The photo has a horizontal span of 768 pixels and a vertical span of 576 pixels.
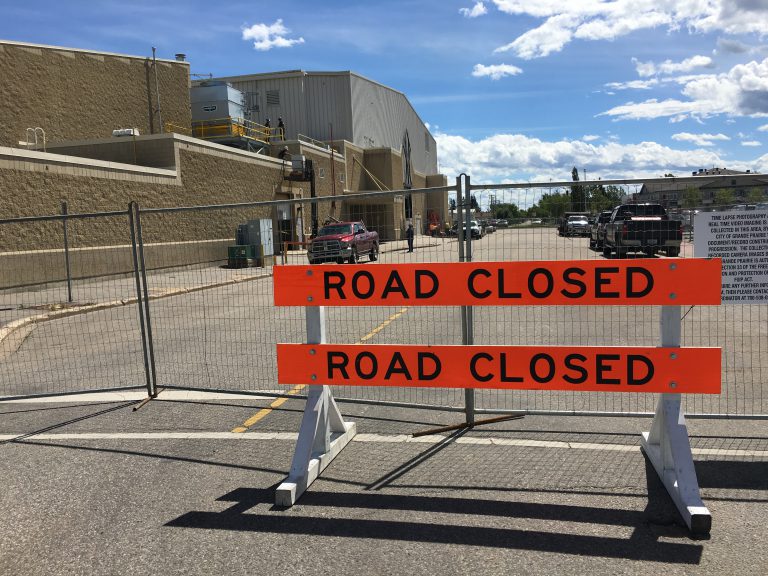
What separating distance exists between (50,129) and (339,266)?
30.1m

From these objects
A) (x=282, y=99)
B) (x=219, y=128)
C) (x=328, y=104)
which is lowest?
(x=219, y=128)

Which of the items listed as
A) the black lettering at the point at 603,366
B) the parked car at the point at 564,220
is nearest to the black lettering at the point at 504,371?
the black lettering at the point at 603,366

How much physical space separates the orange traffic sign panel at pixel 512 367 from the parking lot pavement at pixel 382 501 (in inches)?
24.8

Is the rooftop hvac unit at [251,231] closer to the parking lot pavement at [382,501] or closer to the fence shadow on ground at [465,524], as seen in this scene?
the parking lot pavement at [382,501]

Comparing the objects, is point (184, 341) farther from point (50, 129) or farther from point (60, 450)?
point (50, 129)

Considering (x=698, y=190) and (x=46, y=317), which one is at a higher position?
(x=698, y=190)

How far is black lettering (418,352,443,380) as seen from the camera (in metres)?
4.55

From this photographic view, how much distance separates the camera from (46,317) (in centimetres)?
1306

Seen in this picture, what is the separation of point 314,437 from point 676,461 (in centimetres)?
247

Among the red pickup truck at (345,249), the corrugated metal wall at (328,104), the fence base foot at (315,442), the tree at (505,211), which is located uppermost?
the corrugated metal wall at (328,104)

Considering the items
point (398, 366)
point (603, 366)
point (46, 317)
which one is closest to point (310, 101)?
point (46, 317)

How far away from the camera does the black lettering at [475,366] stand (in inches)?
176

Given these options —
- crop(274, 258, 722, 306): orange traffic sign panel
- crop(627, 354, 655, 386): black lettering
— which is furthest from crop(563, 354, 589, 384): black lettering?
crop(274, 258, 722, 306): orange traffic sign panel

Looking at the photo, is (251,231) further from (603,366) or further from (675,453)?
(675,453)
